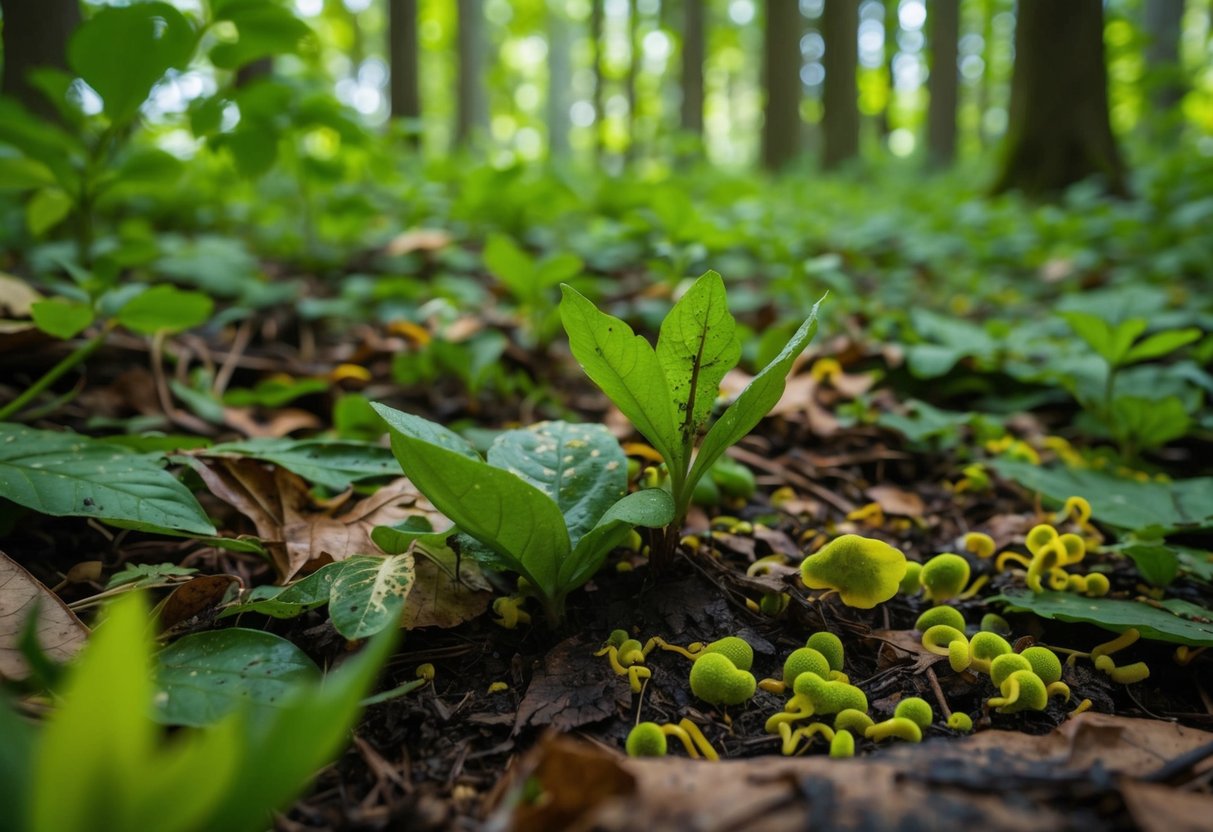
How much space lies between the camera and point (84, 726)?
71cm

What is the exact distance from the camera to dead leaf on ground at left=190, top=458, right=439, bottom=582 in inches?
64.1

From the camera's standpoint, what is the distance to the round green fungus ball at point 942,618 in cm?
148

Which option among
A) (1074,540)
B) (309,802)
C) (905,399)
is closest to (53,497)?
(309,802)

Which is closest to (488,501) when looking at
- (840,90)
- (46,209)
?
(46,209)

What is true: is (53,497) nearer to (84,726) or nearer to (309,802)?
(309,802)

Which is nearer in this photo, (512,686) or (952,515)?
(512,686)

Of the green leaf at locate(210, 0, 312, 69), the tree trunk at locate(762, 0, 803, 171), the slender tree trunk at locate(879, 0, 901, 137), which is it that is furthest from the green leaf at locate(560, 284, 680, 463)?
the slender tree trunk at locate(879, 0, 901, 137)

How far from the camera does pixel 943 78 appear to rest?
15562 millimetres

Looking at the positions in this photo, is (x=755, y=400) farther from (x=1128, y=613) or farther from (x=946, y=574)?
(x=1128, y=613)

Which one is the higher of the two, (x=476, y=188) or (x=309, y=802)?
(x=476, y=188)

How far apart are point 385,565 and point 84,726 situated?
669mm

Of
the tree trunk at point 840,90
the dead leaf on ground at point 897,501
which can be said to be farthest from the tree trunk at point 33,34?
the tree trunk at point 840,90

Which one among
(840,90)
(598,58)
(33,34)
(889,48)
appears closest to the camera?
(33,34)

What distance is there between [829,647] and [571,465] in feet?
2.10
